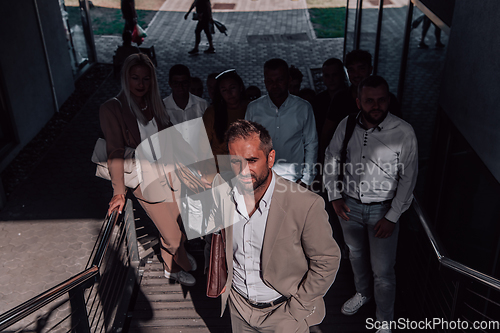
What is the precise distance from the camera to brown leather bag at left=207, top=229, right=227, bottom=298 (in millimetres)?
2957

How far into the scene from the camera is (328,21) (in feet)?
62.2

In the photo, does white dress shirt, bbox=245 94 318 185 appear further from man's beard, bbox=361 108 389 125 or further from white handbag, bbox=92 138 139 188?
white handbag, bbox=92 138 139 188

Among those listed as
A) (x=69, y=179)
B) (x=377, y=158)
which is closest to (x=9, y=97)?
(x=69, y=179)

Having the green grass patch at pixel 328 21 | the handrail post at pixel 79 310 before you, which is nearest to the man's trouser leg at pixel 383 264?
the handrail post at pixel 79 310

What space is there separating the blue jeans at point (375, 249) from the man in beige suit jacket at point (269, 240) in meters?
0.96

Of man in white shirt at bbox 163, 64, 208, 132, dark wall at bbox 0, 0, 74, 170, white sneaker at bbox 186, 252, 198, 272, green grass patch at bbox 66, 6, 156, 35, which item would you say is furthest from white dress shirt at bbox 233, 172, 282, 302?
green grass patch at bbox 66, 6, 156, 35

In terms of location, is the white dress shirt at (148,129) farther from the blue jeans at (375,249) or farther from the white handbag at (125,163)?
the blue jeans at (375,249)

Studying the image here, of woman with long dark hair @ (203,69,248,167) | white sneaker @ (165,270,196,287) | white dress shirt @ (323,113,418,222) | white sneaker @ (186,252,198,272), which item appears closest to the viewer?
white dress shirt @ (323,113,418,222)

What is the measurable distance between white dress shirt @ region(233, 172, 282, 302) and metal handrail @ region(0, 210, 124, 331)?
1131mm

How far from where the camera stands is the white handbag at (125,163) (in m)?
3.92

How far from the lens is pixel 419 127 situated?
21.1 ft

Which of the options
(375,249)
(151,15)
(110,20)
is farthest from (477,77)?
(151,15)

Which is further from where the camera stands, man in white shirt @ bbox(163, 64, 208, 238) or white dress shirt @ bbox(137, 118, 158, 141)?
man in white shirt @ bbox(163, 64, 208, 238)

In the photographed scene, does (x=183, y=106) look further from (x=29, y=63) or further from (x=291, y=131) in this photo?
(x=29, y=63)
